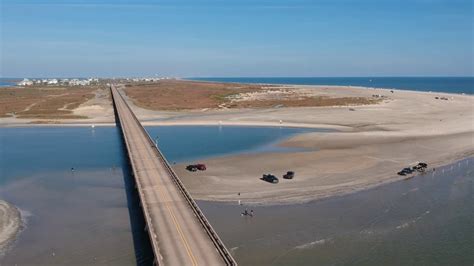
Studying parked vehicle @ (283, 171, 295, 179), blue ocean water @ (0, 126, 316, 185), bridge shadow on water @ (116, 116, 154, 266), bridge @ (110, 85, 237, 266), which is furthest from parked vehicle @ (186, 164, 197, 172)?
parked vehicle @ (283, 171, 295, 179)

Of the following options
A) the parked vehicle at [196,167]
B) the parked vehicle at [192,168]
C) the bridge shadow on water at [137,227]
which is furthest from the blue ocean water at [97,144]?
the bridge shadow on water at [137,227]

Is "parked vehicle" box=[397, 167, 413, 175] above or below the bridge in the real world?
below

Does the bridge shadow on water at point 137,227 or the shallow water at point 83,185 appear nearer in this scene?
the bridge shadow on water at point 137,227

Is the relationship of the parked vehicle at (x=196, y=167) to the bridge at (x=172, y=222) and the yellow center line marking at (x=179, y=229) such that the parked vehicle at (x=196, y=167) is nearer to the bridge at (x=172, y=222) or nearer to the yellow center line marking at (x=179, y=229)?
the bridge at (x=172, y=222)

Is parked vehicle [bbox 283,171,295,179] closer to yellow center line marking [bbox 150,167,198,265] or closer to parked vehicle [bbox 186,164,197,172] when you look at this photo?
parked vehicle [bbox 186,164,197,172]

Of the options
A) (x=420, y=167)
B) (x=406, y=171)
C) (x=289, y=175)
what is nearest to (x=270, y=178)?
(x=289, y=175)

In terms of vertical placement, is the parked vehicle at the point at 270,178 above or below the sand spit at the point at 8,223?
above
